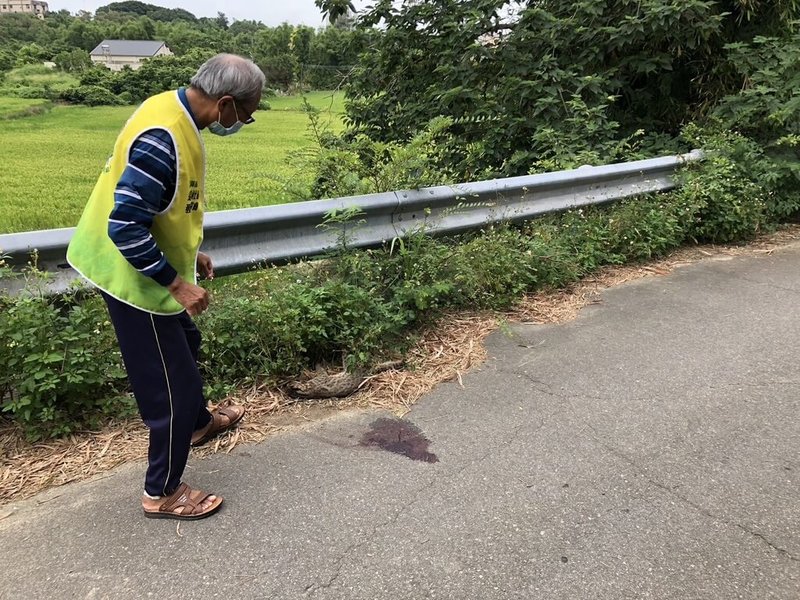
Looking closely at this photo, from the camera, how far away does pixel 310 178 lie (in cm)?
463

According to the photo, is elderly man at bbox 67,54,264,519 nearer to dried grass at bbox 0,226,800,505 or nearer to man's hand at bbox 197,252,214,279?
man's hand at bbox 197,252,214,279

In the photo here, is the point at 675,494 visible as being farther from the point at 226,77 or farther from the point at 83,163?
the point at 83,163

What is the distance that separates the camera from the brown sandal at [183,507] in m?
2.43

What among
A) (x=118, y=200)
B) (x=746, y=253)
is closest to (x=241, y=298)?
(x=118, y=200)

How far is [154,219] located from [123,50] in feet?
289

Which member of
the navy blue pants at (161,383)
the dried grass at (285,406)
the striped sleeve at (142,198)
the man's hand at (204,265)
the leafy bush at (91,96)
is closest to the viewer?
the striped sleeve at (142,198)

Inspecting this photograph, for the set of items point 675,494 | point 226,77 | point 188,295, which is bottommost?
point 675,494

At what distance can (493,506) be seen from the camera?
2.49 m

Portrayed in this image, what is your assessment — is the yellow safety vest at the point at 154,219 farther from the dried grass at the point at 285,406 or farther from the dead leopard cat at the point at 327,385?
the dead leopard cat at the point at 327,385

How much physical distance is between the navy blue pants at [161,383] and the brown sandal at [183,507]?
1.5 inches

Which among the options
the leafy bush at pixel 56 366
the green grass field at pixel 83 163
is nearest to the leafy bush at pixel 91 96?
the green grass field at pixel 83 163

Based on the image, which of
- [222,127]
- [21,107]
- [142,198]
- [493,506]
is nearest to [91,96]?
[21,107]

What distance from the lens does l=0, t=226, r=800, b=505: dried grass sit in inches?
107

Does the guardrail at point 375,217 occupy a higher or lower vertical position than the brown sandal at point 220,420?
higher
